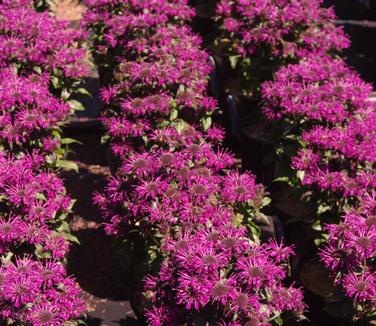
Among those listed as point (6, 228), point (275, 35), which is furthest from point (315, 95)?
point (6, 228)

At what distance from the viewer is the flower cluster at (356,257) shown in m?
4.74

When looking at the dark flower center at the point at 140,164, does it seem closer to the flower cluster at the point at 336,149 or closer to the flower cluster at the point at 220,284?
the flower cluster at the point at 220,284

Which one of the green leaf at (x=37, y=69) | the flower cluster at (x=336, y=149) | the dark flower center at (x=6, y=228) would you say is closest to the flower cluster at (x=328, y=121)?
the flower cluster at (x=336, y=149)

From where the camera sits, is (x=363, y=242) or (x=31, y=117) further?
(x=31, y=117)

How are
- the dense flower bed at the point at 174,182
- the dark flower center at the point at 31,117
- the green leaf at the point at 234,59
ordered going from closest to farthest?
the dense flower bed at the point at 174,182 → the dark flower center at the point at 31,117 → the green leaf at the point at 234,59

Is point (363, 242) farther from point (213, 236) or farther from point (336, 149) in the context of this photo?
point (336, 149)

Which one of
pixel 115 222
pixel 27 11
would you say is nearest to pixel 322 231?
pixel 115 222

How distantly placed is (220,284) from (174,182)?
4.13 feet

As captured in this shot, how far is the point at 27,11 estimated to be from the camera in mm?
7566

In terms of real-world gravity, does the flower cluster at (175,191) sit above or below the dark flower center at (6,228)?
above

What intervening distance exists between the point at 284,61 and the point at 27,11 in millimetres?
2733

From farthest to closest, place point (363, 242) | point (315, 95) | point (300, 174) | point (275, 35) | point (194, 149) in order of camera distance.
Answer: point (275, 35) < point (315, 95) < point (300, 174) < point (194, 149) < point (363, 242)

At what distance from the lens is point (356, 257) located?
486cm

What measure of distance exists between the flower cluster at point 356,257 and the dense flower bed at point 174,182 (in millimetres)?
367
